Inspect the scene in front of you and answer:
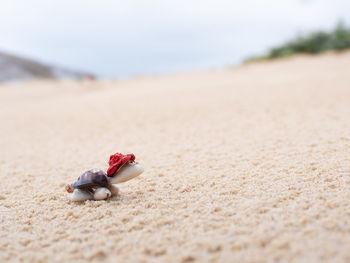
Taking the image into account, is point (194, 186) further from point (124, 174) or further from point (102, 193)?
point (102, 193)

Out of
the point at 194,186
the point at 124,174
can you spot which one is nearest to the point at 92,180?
the point at 124,174

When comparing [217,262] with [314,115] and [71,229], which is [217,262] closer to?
→ [71,229]

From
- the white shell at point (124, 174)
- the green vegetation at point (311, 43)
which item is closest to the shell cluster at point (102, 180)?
the white shell at point (124, 174)

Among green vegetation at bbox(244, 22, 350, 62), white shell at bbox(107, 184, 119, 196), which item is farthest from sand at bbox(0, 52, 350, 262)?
green vegetation at bbox(244, 22, 350, 62)

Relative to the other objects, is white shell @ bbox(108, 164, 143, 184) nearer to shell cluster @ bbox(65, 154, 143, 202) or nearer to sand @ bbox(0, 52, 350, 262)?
shell cluster @ bbox(65, 154, 143, 202)

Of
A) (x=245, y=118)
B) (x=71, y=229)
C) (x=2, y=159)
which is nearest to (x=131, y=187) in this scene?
(x=71, y=229)

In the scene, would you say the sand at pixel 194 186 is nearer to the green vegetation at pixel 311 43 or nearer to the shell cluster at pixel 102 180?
the shell cluster at pixel 102 180

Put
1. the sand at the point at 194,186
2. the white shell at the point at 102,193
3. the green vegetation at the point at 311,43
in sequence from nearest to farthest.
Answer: the sand at the point at 194,186 → the white shell at the point at 102,193 → the green vegetation at the point at 311,43
